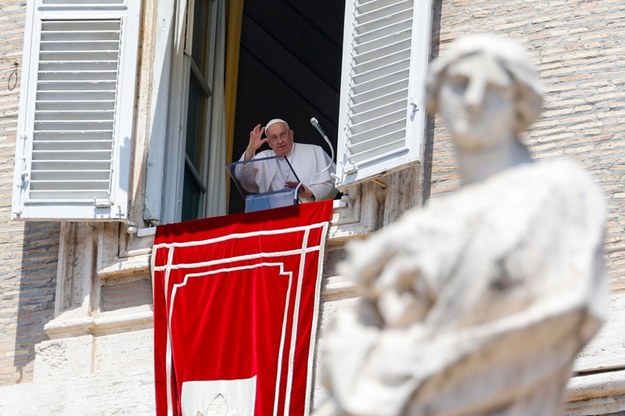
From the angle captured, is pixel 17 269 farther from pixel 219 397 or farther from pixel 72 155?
pixel 219 397

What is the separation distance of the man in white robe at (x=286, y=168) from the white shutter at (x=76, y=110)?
0.76m

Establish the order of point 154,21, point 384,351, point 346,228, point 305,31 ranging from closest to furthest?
point 384,351 < point 346,228 < point 154,21 < point 305,31

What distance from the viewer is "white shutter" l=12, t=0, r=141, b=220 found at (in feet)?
37.2

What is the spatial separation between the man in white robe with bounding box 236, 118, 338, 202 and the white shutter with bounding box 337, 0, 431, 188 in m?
0.73

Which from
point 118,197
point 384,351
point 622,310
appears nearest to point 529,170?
point 384,351

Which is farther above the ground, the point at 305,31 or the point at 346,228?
the point at 305,31

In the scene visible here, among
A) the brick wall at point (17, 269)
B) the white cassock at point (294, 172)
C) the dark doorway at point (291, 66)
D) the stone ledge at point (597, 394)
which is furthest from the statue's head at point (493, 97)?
the dark doorway at point (291, 66)

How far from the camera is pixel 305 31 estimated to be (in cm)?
1551

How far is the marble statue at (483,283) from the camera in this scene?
4.78 meters

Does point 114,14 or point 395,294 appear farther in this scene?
point 114,14

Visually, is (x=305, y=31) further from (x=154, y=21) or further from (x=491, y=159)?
(x=491, y=159)

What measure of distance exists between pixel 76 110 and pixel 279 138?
44.1 inches

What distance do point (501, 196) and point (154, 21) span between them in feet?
22.8

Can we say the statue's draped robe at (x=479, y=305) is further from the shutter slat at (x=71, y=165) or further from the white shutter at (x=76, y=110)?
the shutter slat at (x=71, y=165)
